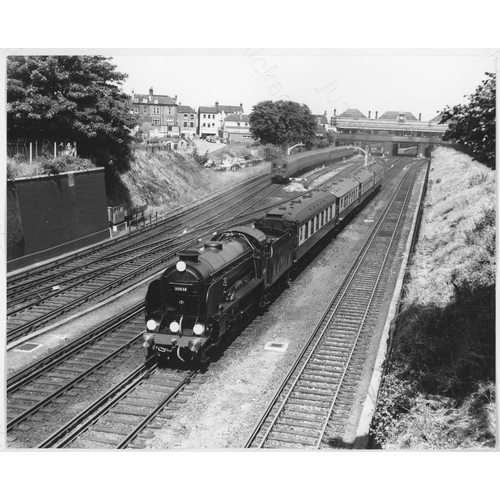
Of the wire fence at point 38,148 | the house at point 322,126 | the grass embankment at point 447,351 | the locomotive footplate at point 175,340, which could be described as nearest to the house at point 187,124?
the wire fence at point 38,148

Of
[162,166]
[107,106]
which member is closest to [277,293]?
[107,106]

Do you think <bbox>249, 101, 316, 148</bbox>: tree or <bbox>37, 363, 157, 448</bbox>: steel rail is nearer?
<bbox>37, 363, 157, 448</bbox>: steel rail

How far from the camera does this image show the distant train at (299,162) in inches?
1210

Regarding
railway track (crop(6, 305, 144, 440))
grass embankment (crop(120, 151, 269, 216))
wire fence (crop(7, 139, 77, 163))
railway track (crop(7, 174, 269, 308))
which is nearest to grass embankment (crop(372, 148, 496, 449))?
railway track (crop(6, 305, 144, 440))

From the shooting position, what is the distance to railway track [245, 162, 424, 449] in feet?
36.4

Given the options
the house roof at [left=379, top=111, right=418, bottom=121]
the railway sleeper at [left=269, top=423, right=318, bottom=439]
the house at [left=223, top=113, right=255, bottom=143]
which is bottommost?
the railway sleeper at [left=269, top=423, right=318, bottom=439]

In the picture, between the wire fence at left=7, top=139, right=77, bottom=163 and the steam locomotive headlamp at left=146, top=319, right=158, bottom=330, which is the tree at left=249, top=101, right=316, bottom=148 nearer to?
the steam locomotive headlamp at left=146, top=319, right=158, bottom=330

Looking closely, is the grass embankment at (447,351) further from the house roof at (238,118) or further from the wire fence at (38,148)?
the wire fence at (38,148)

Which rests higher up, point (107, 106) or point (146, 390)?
point (107, 106)

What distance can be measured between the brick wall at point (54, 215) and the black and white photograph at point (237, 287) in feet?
0.30

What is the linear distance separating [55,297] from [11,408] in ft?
24.7

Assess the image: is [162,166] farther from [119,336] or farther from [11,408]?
[11,408]

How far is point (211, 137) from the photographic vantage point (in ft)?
107

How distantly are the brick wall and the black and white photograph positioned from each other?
0.09 metres
